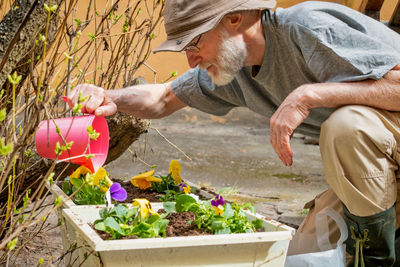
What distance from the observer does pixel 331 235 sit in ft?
6.84

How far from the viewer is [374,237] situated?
5.69ft

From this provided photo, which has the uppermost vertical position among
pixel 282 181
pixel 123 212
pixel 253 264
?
pixel 123 212

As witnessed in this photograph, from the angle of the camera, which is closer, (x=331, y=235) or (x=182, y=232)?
(x=182, y=232)

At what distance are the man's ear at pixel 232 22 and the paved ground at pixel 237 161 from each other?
4.60 feet

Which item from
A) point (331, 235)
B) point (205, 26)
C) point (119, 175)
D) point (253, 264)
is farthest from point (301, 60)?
point (119, 175)

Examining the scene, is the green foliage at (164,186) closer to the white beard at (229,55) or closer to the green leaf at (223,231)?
the white beard at (229,55)

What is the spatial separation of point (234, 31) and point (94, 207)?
0.84 metres

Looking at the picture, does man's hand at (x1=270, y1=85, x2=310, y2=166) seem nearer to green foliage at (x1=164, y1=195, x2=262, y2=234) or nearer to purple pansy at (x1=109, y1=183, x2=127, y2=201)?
green foliage at (x1=164, y1=195, x2=262, y2=234)

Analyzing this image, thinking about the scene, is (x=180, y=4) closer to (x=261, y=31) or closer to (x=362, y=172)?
(x=261, y=31)

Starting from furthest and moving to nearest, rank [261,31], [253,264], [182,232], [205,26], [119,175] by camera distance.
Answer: [119,175] → [261,31] → [205,26] → [182,232] → [253,264]

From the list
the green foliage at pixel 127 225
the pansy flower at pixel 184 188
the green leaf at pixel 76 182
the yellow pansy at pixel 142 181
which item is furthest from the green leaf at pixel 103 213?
the yellow pansy at pixel 142 181

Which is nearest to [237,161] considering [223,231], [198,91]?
[198,91]

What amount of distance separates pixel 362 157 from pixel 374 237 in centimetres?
28

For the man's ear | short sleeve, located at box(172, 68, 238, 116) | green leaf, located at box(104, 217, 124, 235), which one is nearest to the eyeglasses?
the man's ear
